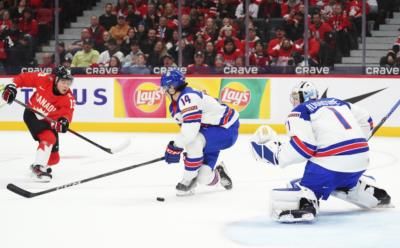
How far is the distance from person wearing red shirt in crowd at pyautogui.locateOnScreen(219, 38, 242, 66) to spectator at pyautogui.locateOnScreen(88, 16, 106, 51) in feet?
5.42

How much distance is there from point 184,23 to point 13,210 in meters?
5.66

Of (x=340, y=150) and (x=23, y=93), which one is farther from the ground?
(x=340, y=150)

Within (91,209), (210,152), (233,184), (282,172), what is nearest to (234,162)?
(282,172)

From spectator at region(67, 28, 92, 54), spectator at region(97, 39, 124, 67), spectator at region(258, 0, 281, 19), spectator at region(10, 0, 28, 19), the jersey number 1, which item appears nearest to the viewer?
the jersey number 1

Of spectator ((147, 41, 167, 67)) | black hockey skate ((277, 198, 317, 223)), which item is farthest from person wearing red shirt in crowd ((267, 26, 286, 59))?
black hockey skate ((277, 198, 317, 223))

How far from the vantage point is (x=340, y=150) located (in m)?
4.67

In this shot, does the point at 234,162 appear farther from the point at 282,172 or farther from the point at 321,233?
the point at 321,233

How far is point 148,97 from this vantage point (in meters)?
10.1

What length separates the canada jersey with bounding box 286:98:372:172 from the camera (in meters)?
4.63

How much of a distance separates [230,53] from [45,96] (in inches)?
159

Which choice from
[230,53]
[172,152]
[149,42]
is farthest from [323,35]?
[172,152]

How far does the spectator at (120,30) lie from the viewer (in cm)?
1070

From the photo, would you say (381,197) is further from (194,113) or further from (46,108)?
(46,108)

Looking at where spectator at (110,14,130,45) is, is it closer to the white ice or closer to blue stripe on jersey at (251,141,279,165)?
the white ice
